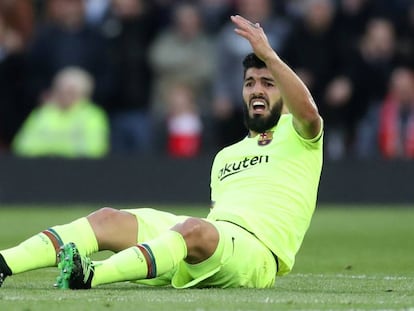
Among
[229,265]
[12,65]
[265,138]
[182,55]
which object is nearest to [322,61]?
[182,55]

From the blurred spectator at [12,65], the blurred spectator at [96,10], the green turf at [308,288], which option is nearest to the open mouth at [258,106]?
the green turf at [308,288]

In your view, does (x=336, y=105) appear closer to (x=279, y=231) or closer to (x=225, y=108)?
(x=225, y=108)

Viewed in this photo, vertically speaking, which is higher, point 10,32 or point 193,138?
point 10,32

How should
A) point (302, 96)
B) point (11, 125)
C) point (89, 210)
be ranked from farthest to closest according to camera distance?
point (11, 125)
point (89, 210)
point (302, 96)

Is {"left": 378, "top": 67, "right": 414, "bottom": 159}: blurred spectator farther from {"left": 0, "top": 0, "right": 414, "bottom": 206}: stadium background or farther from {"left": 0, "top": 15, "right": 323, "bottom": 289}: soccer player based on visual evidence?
{"left": 0, "top": 15, "right": 323, "bottom": 289}: soccer player

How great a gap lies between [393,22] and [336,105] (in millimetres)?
1729

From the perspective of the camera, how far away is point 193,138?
65.5ft

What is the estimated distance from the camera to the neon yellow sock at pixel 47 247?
28.0 feet

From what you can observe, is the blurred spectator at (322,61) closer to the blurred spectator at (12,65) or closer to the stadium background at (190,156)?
the stadium background at (190,156)

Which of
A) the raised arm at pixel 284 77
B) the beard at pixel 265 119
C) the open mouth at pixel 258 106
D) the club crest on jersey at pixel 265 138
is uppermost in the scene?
the raised arm at pixel 284 77

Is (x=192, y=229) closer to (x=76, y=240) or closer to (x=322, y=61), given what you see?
(x=76, y=240)

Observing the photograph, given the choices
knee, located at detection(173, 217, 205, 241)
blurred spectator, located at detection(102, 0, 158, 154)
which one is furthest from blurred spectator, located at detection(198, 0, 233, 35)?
knee, located at detection(173, 217, 205, 241)

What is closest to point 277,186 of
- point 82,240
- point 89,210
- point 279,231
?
point 279,231

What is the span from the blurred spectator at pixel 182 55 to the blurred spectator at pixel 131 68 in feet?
0.60
